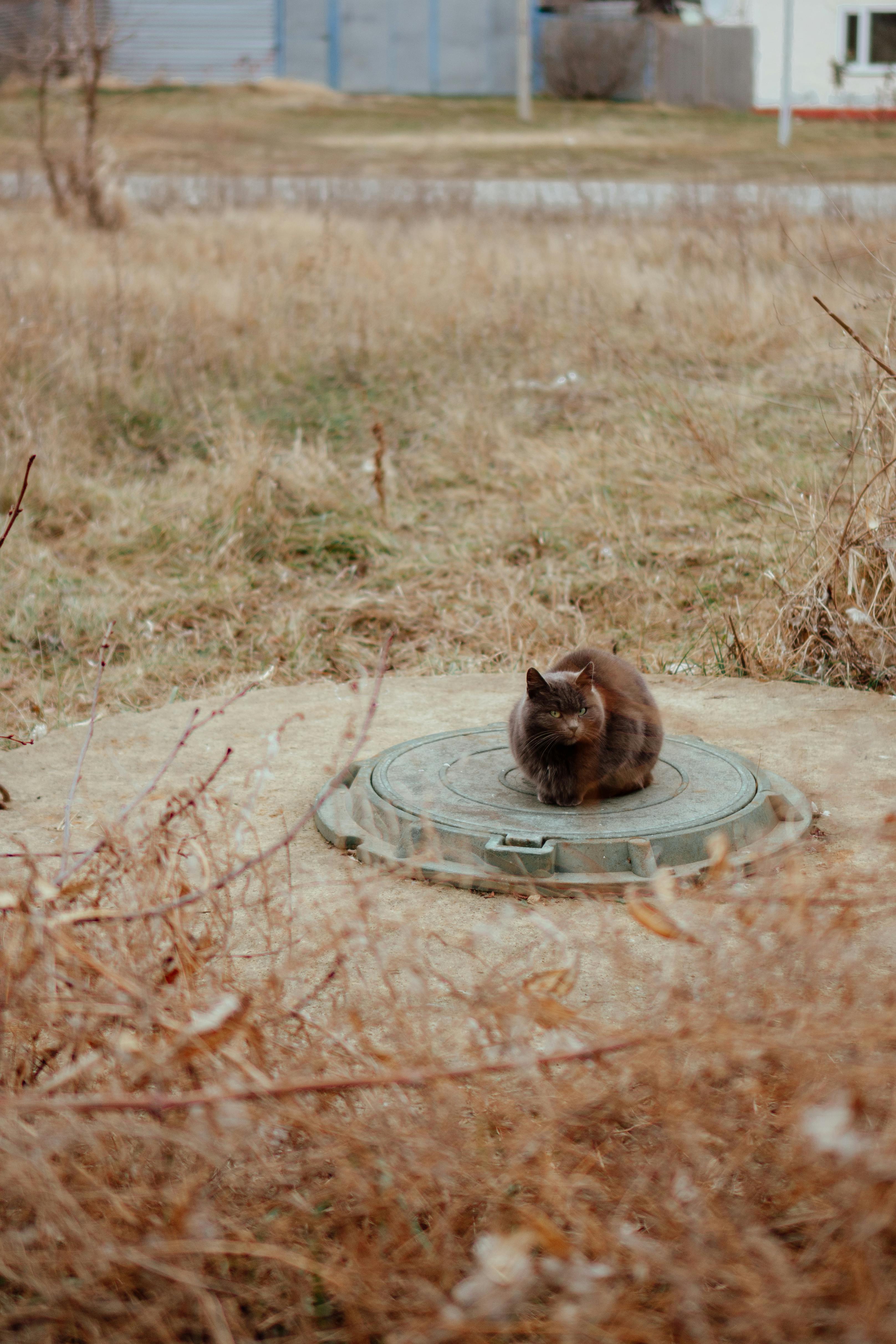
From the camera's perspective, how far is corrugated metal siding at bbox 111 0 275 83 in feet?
108

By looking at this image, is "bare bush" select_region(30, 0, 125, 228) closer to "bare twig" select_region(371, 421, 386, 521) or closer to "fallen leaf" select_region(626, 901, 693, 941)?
"bare twig" select_region(371, 421, 386, 521)

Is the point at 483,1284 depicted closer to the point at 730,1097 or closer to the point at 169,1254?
the point at 169,1254

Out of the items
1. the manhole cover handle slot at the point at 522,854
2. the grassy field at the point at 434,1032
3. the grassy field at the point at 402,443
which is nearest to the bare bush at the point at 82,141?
the grassy field at the point at 402,443

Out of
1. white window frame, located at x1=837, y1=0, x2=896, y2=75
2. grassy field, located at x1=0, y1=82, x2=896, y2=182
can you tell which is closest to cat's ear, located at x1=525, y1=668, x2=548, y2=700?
grassy field, located at x1=0, y1=82, x2=896, y2=182

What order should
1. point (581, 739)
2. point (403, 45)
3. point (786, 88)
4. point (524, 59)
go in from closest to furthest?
point (581, 739), point (786, 88), point (524, 59), point (403, 45)

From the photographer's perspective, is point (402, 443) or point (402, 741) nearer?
point (402, 741)

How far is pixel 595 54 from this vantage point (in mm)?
33031

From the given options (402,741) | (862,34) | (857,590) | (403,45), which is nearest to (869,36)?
(862,34)

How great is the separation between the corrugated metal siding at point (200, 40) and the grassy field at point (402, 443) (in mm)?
23800

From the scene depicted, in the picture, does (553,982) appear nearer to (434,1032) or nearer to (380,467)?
(434,1032)

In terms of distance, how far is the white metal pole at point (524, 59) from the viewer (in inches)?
1147

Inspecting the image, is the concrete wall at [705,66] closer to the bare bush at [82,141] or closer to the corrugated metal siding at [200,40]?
the corrugated metal siding at [200,40]

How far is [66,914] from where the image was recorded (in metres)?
1.93

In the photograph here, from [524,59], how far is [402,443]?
80.7ft
